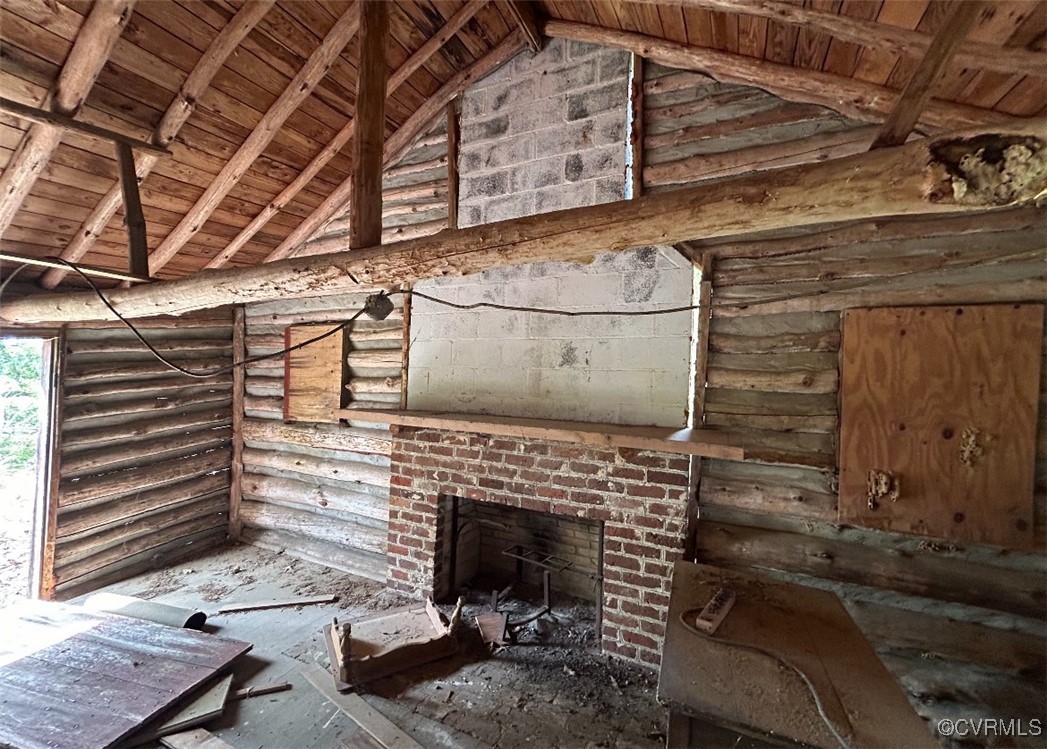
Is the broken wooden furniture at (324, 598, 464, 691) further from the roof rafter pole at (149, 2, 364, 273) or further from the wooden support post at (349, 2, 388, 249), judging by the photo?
the roof rafter pole at (149, 2, 364, 273)

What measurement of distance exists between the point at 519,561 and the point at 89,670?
290cm

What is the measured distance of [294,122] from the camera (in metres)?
3.39

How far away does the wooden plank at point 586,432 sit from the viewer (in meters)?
2.45

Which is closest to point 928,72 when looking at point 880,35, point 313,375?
point 880,35

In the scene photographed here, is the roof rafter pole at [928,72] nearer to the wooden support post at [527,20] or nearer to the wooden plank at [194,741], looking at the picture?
the wooden support post at [527,20]

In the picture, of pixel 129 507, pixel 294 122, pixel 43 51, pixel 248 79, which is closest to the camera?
pixel 43 51

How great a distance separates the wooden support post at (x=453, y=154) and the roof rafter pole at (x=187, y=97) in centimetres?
142

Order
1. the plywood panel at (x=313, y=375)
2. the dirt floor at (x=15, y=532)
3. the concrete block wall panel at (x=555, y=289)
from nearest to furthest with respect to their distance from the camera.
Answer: the concrete block wall panel at (x=555, y=289) < the dirt floor at (x=15, y=532) < the plywood panel at (x=313, y=375)

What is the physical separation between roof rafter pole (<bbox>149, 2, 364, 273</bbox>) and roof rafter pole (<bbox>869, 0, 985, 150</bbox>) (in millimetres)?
2639

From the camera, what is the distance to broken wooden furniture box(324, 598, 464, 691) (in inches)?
111

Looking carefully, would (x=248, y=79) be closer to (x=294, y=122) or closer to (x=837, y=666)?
(x=294, y=122)

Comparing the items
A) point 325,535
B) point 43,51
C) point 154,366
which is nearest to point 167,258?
point 154,366

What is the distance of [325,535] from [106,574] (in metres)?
1.82

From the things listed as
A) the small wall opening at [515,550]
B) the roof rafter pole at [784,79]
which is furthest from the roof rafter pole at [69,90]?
the small wall opening at [515,550]
